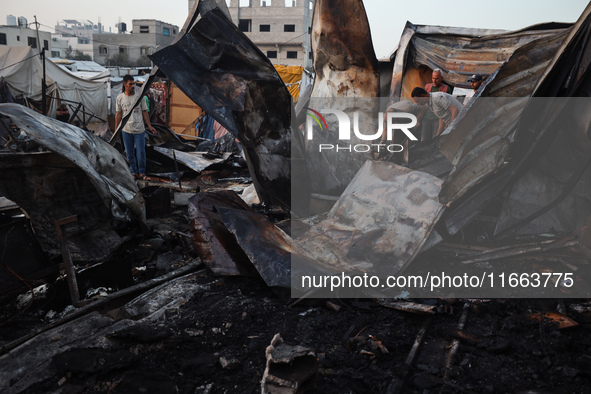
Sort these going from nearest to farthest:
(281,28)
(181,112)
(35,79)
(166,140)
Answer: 1. (166,140)
2. (35,79)
3. (181,112)
4. (281,28)

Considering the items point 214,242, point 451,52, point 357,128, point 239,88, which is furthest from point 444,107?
point 214,242

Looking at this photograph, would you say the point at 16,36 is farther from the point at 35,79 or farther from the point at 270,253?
the point at 270,253

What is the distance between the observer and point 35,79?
15016 millimetres

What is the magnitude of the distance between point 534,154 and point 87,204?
177 inches

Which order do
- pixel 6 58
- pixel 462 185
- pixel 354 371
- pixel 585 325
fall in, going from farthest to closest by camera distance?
1. pixel 6 58
2. pixel 462 185
3. pixel 585 325
4. pixel 354 371

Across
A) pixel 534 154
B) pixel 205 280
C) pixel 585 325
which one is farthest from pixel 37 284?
pixel 534 154

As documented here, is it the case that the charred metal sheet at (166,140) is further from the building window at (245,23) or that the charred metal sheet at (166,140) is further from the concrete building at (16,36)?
the concrete building at (16,36)

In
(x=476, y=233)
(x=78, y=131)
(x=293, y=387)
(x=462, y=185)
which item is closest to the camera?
(x=293, y=387)

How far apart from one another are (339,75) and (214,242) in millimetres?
2917

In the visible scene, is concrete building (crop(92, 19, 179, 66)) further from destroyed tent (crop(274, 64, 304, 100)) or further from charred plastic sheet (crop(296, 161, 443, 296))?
charred plastic sheet (crop(296, 161, 443, 296))

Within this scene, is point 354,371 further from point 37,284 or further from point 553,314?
point 37,284

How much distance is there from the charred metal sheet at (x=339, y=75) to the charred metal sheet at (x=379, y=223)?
91 cm

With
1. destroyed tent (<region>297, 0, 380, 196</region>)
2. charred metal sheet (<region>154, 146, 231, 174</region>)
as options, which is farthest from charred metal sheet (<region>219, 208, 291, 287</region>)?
charred metal sheet (<region>154, 146, 231, 174</region>)

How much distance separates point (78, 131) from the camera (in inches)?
196
